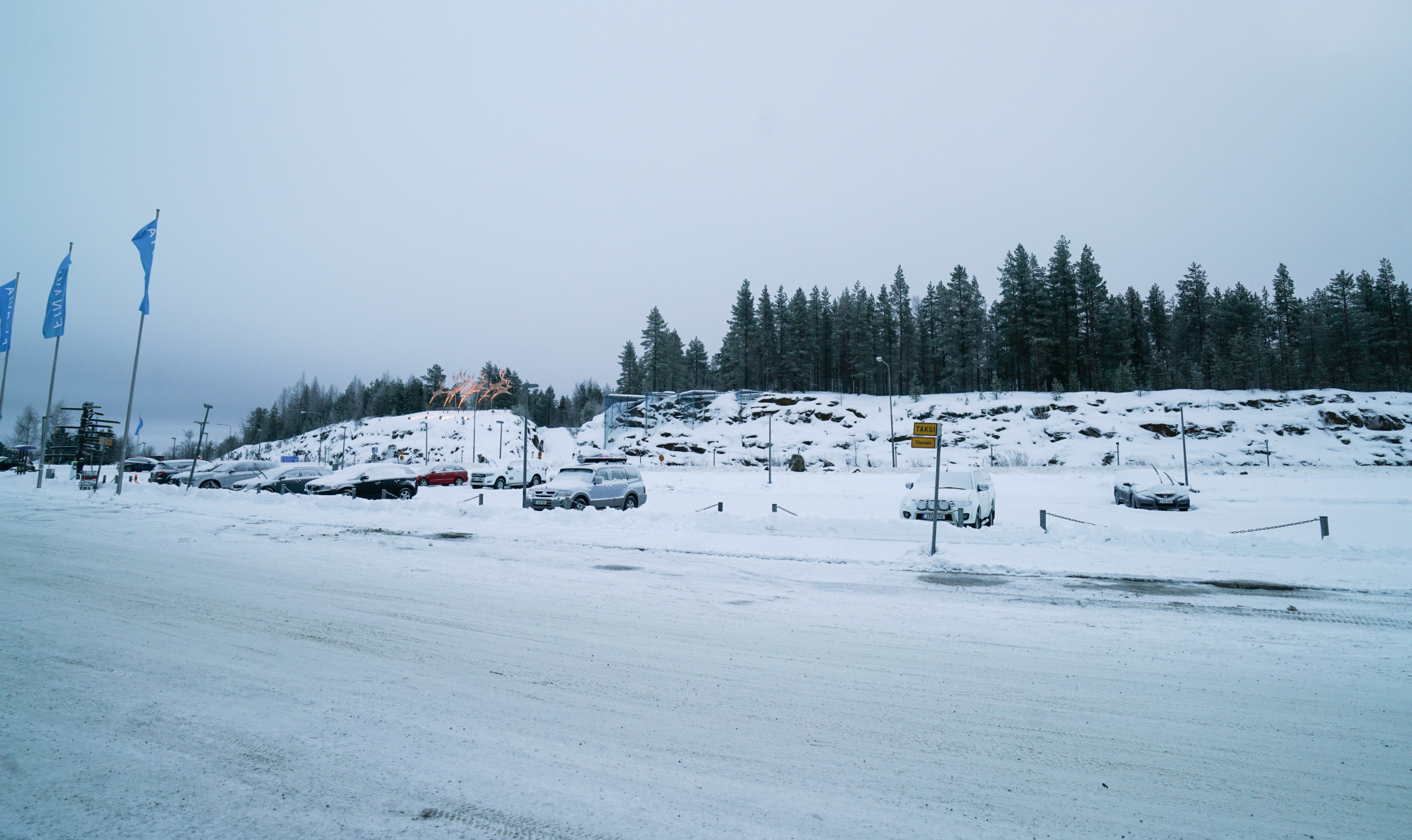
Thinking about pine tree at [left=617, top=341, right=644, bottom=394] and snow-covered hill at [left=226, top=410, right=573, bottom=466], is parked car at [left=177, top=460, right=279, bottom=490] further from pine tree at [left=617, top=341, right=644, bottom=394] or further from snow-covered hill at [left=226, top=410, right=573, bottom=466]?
pine tree at [left=617, top=341, right=644, bottom=394]

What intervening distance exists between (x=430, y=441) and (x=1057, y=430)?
7627 cm

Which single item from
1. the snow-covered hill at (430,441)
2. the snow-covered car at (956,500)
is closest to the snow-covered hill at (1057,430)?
the snow-covered hill at (430,441)

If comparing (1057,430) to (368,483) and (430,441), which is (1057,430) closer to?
(368,483)

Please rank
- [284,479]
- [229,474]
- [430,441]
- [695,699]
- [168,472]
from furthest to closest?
[430,441] < [168,472] < [229,474] < [284,479] < [695,699]

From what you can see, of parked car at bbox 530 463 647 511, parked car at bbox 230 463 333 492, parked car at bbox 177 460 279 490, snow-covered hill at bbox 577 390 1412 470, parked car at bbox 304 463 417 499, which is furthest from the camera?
snow-covered hill at bbox 577 390 1412 470

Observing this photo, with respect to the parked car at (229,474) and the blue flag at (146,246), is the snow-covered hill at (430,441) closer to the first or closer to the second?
the parked car at (229,474)

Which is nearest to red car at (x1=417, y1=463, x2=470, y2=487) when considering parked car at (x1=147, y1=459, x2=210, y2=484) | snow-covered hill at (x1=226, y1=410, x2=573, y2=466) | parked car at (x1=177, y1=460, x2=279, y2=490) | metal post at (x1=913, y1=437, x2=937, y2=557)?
parked car at (x1=177, y1=460, x2=279, y2=490)

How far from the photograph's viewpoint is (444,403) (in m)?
110

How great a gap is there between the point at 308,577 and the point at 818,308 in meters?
81.1

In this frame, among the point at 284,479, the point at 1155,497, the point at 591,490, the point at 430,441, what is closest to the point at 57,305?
the point at 284,479

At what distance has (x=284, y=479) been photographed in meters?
27.3

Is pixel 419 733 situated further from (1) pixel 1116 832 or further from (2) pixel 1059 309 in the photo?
(2) pixel 1059 309

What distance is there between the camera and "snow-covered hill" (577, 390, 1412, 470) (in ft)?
152

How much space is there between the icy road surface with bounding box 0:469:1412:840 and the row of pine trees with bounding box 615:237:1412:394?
198ft
